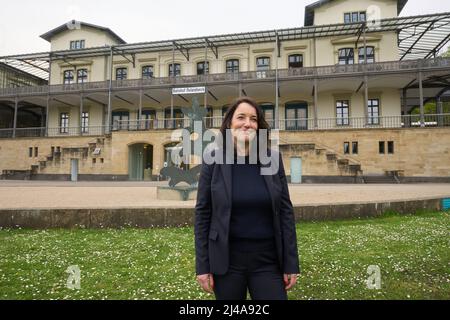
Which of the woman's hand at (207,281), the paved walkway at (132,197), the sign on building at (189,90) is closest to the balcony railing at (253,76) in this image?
the sign on building at (189,90)

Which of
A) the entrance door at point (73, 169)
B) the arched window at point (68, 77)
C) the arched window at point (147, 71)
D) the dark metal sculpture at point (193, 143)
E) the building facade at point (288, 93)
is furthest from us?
the arched window at point (68, 77)

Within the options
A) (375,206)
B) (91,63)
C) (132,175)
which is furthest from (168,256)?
(91,63)

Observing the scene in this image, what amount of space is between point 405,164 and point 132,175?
2069cm

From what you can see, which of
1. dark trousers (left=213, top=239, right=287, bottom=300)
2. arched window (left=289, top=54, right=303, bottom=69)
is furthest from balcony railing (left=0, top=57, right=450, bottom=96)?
dark trousers (left=213, top=239, right=287, bottom=300)

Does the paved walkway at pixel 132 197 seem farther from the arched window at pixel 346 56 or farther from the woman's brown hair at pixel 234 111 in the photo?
the arched window at pixel 346 56

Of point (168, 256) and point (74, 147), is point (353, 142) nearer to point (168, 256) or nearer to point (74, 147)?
point (168, 256)

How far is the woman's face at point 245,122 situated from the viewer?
2043 millimetres

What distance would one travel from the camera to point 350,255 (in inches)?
165

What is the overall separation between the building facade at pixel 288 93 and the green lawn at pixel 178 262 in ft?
48.1

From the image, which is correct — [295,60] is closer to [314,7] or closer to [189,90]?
[314,7]

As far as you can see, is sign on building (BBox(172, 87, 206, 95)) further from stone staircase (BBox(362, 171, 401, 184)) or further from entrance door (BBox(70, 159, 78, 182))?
stone staircase (BBox(362, 171, 401, 184))

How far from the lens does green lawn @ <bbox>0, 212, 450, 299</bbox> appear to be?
9.93 feet

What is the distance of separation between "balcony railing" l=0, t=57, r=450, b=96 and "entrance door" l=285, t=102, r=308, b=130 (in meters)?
3.77

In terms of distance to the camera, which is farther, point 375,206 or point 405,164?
point 405,164
